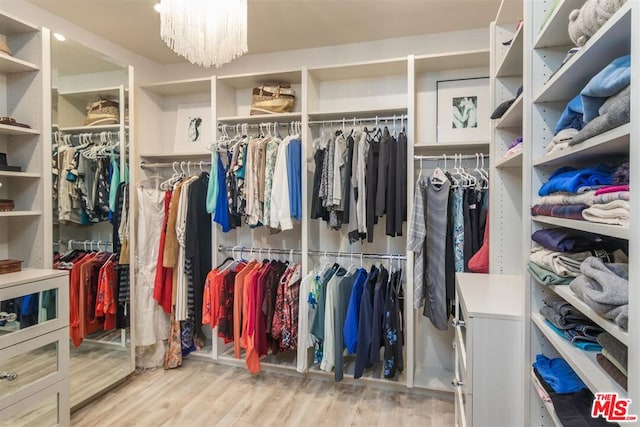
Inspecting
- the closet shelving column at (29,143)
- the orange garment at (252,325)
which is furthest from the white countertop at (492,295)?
the closet shelving column at (29,143)

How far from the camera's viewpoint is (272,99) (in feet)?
9.43

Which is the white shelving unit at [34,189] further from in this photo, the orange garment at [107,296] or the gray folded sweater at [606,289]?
the gray folded sweater at [606,289]

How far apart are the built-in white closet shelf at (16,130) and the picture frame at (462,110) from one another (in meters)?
2.65

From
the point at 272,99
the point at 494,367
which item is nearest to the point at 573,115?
the point at 494,367

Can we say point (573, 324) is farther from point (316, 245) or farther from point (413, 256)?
point (316, 245)

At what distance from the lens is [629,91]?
682 mm

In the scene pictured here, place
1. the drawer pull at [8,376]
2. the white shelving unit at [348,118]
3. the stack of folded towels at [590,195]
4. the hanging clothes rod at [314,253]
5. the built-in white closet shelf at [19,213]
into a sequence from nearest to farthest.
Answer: the stack of folded towels at [590,195]
the drawer pull at [8,376]
the built-in white closet shelf at [19,213]
the white shelving unit at [348,118]
the hanging clothes rod at [314,253]

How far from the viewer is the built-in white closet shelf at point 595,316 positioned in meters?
0.68

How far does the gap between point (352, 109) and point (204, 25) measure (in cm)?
155

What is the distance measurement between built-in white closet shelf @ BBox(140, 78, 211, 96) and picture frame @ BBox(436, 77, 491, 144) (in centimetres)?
187

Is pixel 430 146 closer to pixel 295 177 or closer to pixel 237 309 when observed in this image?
pixel 295 177

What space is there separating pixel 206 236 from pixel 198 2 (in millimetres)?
1848

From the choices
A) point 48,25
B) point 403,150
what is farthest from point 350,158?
point 48,25

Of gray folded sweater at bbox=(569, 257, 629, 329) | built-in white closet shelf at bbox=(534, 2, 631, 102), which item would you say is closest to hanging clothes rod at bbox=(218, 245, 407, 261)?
built-in white closet shelf at bbox=(534, 2, 631, 102)
